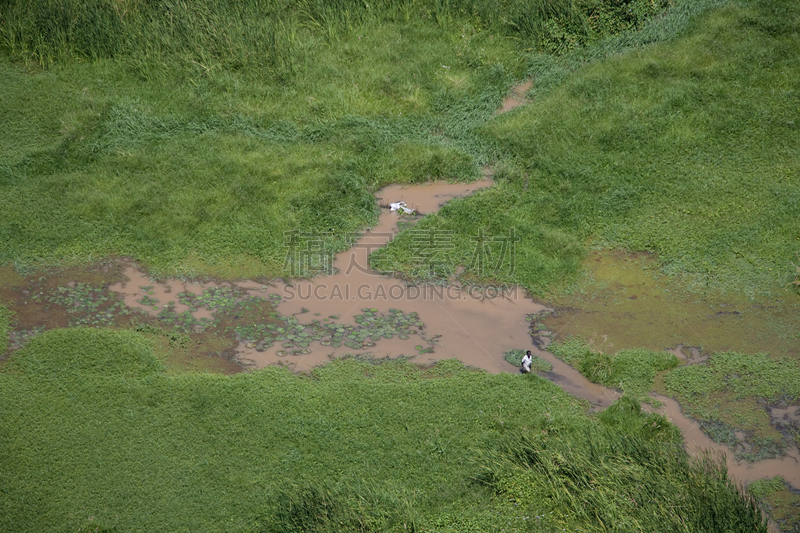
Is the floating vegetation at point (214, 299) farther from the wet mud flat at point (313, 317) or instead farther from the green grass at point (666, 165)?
the green grass at point (666, 165)

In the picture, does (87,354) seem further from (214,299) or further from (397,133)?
(397,133)

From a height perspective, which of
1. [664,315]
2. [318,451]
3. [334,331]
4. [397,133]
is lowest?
[318,451]

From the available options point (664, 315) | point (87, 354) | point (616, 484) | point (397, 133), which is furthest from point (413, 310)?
point (397, 133)

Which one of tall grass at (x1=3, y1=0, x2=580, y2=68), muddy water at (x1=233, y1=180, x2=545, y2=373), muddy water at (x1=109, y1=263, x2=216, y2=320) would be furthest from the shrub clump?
tall grass at (x1=3, y1=0, x2=580, y2=68)

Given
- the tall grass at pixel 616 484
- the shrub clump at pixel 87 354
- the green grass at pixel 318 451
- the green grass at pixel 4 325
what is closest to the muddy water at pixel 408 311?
the green grass at pixel 318 451

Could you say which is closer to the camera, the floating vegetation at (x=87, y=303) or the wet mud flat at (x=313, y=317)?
Answer: the wet mud flat at (x=313, y=317)

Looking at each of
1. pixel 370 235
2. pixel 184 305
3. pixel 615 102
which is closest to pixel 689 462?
pixel 370 235

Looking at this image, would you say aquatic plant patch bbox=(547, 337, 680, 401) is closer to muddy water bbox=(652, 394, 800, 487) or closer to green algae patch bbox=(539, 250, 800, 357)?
green algae patch bbox=(539, 250, 800, 357)
